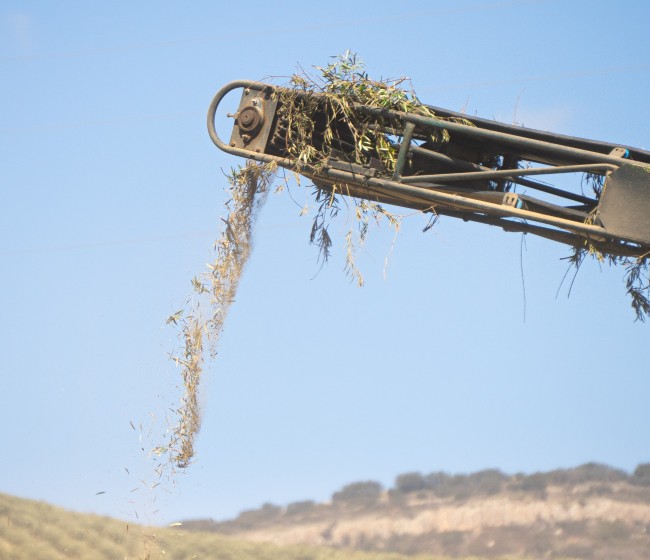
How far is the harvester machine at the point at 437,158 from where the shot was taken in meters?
5.15

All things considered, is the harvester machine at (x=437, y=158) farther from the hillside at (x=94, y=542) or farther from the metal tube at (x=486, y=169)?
the hillside at (x=94, y=542)

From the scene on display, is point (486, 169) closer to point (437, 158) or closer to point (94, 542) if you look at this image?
point (437, 158)

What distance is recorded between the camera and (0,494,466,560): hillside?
7453mm

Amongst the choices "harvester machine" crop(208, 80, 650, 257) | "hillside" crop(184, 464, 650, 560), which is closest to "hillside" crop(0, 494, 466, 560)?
"hillside" crop(184, 464, 650, 560)

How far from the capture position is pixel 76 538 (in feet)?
26.4

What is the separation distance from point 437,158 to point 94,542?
427 centimetres

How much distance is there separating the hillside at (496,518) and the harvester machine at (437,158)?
2.98 m

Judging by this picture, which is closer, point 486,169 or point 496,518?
point 486,169

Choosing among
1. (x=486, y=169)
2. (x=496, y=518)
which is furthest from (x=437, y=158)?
(x=496, y=518)

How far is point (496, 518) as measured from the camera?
26.0 ft

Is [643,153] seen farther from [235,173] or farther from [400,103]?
[235,173]

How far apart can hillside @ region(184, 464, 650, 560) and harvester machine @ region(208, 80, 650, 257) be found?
298 cm

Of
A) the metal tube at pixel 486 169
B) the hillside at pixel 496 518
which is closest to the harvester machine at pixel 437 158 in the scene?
the metal tube at pixel 486 169

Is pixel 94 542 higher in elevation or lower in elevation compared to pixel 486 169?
lower
